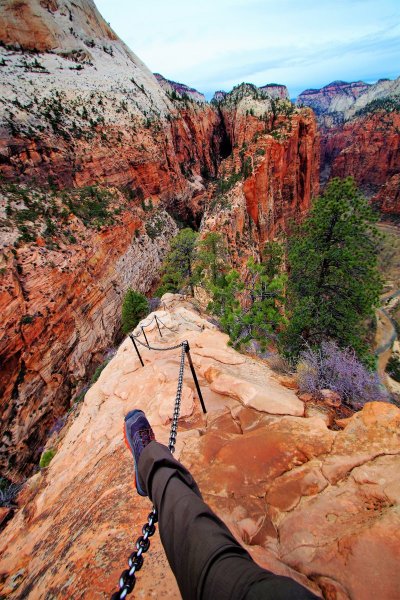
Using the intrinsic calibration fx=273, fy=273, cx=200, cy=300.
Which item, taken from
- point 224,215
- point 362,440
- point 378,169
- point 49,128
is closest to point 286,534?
point 362,440

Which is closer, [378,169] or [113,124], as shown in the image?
[113,124]

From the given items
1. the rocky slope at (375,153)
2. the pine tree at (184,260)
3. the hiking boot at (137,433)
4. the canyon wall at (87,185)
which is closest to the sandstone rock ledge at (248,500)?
the hiking boot at (137,433)

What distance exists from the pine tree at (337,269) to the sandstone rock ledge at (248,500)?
17.5ft

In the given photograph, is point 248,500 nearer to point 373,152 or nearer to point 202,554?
point 202,554

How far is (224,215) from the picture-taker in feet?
96.0

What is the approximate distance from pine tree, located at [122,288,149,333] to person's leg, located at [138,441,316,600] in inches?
669

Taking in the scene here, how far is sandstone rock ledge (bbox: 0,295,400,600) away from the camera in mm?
2297

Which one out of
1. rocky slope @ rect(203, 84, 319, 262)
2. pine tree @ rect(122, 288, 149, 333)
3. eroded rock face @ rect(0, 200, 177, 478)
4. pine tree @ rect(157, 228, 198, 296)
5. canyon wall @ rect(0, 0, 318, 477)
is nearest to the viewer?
Answer: eroded rock face @ rect(0, 200, 177, 478)

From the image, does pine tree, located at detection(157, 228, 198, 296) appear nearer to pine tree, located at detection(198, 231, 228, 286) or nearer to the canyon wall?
pine tree, located at detection(198, 231, 228, 286)

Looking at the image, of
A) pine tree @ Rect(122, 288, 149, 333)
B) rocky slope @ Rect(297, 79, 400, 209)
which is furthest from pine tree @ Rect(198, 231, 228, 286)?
rocky slope @ Rect(297, 79, 400, 209)

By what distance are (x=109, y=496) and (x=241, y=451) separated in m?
1.87

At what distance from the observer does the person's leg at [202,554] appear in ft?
4.50

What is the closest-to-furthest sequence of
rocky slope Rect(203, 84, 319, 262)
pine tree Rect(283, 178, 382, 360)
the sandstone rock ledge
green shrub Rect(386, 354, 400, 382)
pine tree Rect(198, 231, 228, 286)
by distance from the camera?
1. the sandstone rock ledge
2. pine tree Rect(283, 178, 382, 360)
3. pine tree Rect(198, 231, 228, 286)
4. rocky slope Rect(203, 84, 319, 262)
5. green shrub Rect(386, 354, 400, 382)

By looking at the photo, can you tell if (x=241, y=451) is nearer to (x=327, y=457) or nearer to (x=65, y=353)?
(x=327, y=457)
